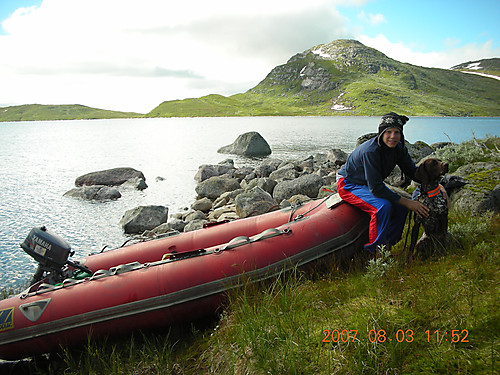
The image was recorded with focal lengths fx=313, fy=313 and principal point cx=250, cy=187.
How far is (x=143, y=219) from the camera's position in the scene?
34.0 ft

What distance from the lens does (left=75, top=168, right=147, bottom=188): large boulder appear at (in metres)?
17.0

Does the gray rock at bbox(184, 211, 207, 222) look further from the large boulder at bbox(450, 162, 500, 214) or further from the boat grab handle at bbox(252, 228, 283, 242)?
the large boulder at bbox(450, 162, 500, 214)

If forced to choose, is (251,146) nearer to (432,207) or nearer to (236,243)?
(236,243)

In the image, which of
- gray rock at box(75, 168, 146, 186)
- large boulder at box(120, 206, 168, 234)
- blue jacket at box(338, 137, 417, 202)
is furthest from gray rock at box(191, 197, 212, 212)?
blue jacket at box(338, 137, 417, 202)

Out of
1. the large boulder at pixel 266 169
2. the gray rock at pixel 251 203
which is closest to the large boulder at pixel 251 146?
the large boulder at pixel 266 169

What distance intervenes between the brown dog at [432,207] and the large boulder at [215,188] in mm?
10543

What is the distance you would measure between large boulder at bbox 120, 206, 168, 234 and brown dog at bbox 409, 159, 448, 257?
8.25 meters

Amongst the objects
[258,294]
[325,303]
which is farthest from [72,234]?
[325,303]

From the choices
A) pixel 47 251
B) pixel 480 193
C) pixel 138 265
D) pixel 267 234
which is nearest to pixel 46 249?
pixel 47 251

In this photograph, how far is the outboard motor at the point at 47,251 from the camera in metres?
4.38

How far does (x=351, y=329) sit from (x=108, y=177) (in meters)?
17.1

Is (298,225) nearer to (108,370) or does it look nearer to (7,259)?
(108,370)

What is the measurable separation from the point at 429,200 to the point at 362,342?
2.37m

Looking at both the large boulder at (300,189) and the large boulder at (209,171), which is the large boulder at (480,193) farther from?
the large boulder at (209,171)
